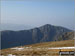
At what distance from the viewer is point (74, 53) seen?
54.2 feet

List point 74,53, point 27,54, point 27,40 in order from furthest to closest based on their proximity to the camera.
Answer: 1. point 27,40
2. point 27,54
3. point 74,53

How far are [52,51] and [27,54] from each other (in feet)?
8.59

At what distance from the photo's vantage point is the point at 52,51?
18031 mm

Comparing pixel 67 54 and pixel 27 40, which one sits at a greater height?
pixel 67 54

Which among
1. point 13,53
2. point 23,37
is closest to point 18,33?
point 23,37

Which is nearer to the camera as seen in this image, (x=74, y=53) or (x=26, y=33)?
(x=74, y=53)

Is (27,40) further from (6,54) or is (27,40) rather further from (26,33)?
(6,54)

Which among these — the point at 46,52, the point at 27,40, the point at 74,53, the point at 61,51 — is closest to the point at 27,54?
the point at 46,52

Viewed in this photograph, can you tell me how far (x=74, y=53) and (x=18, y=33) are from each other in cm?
17005

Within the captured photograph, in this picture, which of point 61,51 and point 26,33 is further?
point 26,33

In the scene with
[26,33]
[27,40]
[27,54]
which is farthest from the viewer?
[26,33]

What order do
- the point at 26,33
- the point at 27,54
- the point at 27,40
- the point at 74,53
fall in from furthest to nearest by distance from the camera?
1. the point at 26,33
2. the point at 27,40
3. the point at 27,54
4. the point at 74,53

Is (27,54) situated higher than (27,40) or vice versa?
(27,54)

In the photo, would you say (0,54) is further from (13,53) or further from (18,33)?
(18,33)
